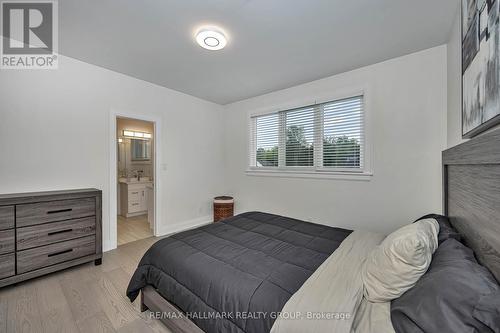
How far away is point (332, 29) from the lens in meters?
1.99

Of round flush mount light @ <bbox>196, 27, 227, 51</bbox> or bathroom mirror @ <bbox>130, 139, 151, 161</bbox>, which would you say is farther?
bathroom mirror @ <bbox>130, 139, 151, 161</bbox>

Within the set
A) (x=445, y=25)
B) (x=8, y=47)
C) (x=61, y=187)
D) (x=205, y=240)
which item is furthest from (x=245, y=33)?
(x=61, y=187)

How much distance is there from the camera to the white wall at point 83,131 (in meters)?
2.26

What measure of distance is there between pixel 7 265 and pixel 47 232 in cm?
37

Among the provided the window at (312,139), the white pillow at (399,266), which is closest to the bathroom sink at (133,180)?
the window at (312,139)

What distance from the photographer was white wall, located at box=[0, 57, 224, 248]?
226 centimetres

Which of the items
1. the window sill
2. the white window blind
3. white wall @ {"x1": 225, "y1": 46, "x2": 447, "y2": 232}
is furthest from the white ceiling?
the window sill

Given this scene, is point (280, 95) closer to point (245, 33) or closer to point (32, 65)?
point (245, 33)

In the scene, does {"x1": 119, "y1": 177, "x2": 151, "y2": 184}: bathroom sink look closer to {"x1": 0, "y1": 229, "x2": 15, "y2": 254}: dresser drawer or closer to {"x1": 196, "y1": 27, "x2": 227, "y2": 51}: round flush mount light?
{"x1": 0, "y1": 229, "x2": 15, "y2": 254}: dresser drawer

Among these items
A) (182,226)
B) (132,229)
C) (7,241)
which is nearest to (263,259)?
(7,241)

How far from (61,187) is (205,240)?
6.94ft

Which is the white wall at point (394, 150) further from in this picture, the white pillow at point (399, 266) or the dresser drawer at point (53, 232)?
the dresser drawer at point (53, 232)

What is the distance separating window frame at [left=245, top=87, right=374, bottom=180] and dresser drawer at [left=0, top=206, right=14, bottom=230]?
3.08 metres

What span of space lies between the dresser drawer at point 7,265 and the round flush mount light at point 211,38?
9.20 ft
